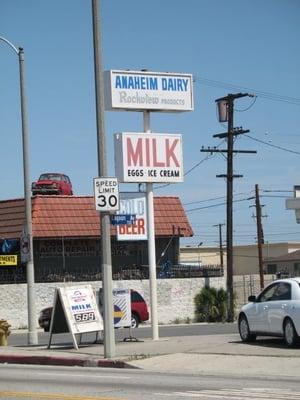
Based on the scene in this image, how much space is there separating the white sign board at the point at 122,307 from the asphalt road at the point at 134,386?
4.38 m

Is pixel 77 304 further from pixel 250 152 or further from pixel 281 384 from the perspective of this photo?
pixel 250 152

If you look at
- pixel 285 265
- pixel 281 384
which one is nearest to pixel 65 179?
pixel 281 384

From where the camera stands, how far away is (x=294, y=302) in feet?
54.3

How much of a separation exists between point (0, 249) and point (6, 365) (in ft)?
85.7

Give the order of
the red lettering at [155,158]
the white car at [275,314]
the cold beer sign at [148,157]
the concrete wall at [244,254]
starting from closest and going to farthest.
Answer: the white car at [275,314]
the cold beer sign at [148,157]
the red lettering at [155,158]
the concrete wall at [244,254]

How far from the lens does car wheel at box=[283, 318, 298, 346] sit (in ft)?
54.4

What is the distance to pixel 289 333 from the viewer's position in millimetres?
16766

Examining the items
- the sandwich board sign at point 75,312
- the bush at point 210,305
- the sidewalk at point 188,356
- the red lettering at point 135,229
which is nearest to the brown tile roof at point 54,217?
the bush at point 210,305

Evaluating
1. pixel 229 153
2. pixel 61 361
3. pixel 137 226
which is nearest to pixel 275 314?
pixel 61 361

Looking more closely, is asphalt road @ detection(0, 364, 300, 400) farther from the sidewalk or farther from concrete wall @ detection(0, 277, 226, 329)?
concrete wall @ detection(0, 277, 226, 329)

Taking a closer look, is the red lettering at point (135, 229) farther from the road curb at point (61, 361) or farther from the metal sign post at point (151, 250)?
the road curb at point (61, 361)

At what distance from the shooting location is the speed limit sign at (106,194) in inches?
660

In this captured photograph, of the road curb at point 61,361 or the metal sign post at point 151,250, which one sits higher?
the metal sign post at point 151,250

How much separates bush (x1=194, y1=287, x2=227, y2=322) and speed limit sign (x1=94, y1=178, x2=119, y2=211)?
24.8 meters
